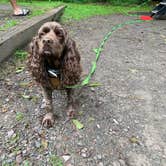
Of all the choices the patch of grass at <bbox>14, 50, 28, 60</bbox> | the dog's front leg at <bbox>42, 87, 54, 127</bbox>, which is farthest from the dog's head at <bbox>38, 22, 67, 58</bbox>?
the patch of grass at <bbox>14, 50, 28, 60</bbox>

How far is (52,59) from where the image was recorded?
2.83 meters

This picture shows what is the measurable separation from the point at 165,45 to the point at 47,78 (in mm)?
3660

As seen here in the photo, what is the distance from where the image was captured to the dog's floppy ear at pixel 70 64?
111 inches

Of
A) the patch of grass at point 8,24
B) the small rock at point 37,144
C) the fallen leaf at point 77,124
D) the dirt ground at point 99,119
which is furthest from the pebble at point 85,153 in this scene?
the patch of grass at point 8,24

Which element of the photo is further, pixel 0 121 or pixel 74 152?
pixel 0 121

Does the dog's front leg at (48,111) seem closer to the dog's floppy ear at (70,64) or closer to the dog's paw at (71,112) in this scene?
the dog's paw at (71,112)

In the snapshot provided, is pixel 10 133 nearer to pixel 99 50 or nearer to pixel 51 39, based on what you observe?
pixel 51 39

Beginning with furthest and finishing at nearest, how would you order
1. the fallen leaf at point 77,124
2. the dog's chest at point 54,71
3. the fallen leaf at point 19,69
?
1. the fallen leaf at point 19,69
2. the fallen leaf at point 77,124
3. the dog's chest at point 54,71

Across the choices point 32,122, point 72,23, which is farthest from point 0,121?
point 72,23

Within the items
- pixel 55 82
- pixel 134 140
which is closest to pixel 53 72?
pixel 55 82

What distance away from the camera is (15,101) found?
357cm

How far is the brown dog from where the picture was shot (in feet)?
8.62

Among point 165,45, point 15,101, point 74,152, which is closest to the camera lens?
point 74,152

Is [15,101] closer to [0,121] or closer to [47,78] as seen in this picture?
[0,121]
